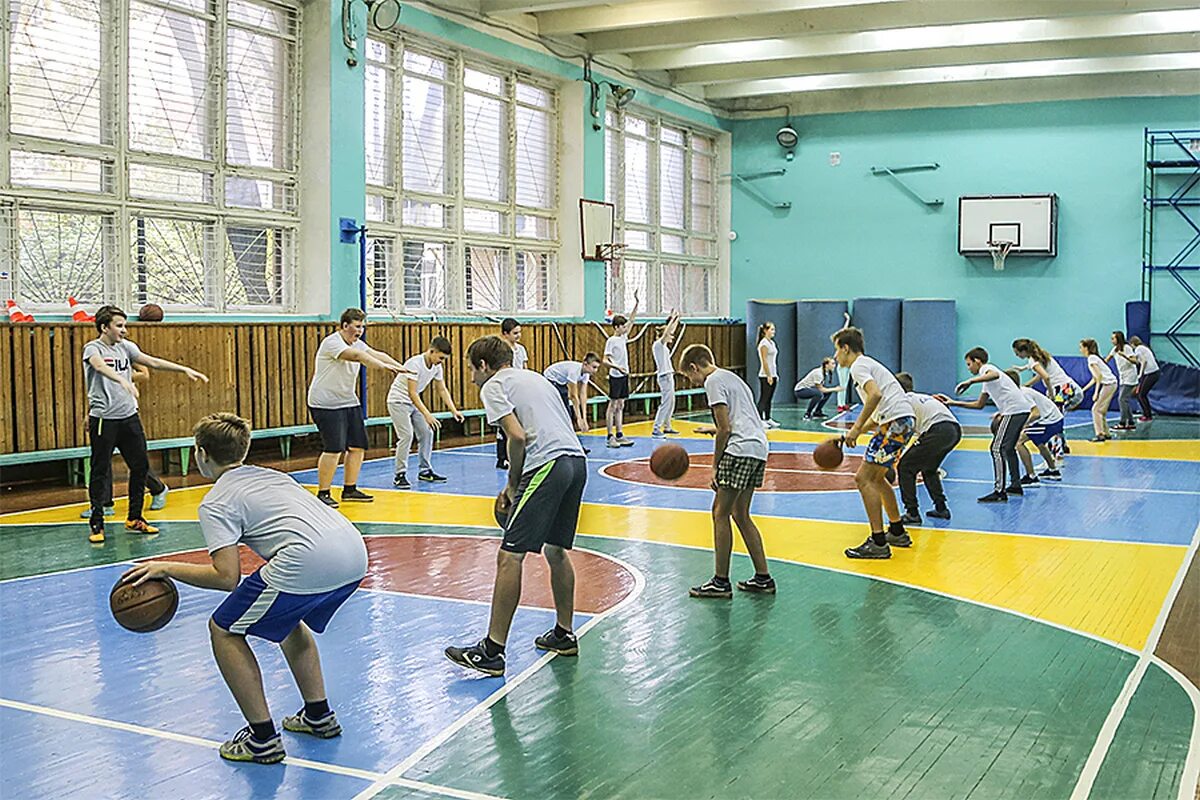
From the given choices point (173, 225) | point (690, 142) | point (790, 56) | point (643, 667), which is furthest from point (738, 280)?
point (643, 667)

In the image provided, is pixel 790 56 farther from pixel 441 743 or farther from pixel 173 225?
pixel 441 743

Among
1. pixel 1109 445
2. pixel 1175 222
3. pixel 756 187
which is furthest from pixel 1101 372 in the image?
pixel 756 187

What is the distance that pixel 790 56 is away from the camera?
22984 millimetres

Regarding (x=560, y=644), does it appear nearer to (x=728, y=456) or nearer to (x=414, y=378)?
(x=728, y=456)

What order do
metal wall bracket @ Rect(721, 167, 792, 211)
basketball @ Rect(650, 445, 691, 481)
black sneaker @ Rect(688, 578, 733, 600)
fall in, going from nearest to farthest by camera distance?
1. black sneaker @ Rect(688, 578, 733, 600)
2. basketball @ Rect(650, 445, 691, 481)
3. metal wall bracket @ Rect(721, 167, 792, 211)

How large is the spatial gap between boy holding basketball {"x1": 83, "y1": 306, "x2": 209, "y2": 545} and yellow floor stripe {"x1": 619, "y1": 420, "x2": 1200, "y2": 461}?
7.73m

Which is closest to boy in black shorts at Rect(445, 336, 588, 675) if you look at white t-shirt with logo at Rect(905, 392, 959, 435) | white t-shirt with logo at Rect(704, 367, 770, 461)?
white t-shirt with logo at Rect(704, 367, 770, 461)

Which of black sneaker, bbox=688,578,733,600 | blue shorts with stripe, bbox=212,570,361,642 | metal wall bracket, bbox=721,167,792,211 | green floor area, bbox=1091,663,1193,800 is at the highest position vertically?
metal wall bracket, bbox=721,167,792,211

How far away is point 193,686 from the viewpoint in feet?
20.7

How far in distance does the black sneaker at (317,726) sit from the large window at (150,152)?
31.8ft

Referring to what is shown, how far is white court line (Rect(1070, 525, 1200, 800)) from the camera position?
16.4ft

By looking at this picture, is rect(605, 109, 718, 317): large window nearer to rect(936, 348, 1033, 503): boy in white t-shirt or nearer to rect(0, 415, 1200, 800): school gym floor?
rect(936, 348, 1033, 503): boy in white t-shirt

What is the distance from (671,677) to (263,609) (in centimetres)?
231

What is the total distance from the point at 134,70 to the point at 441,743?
38.7 feet
